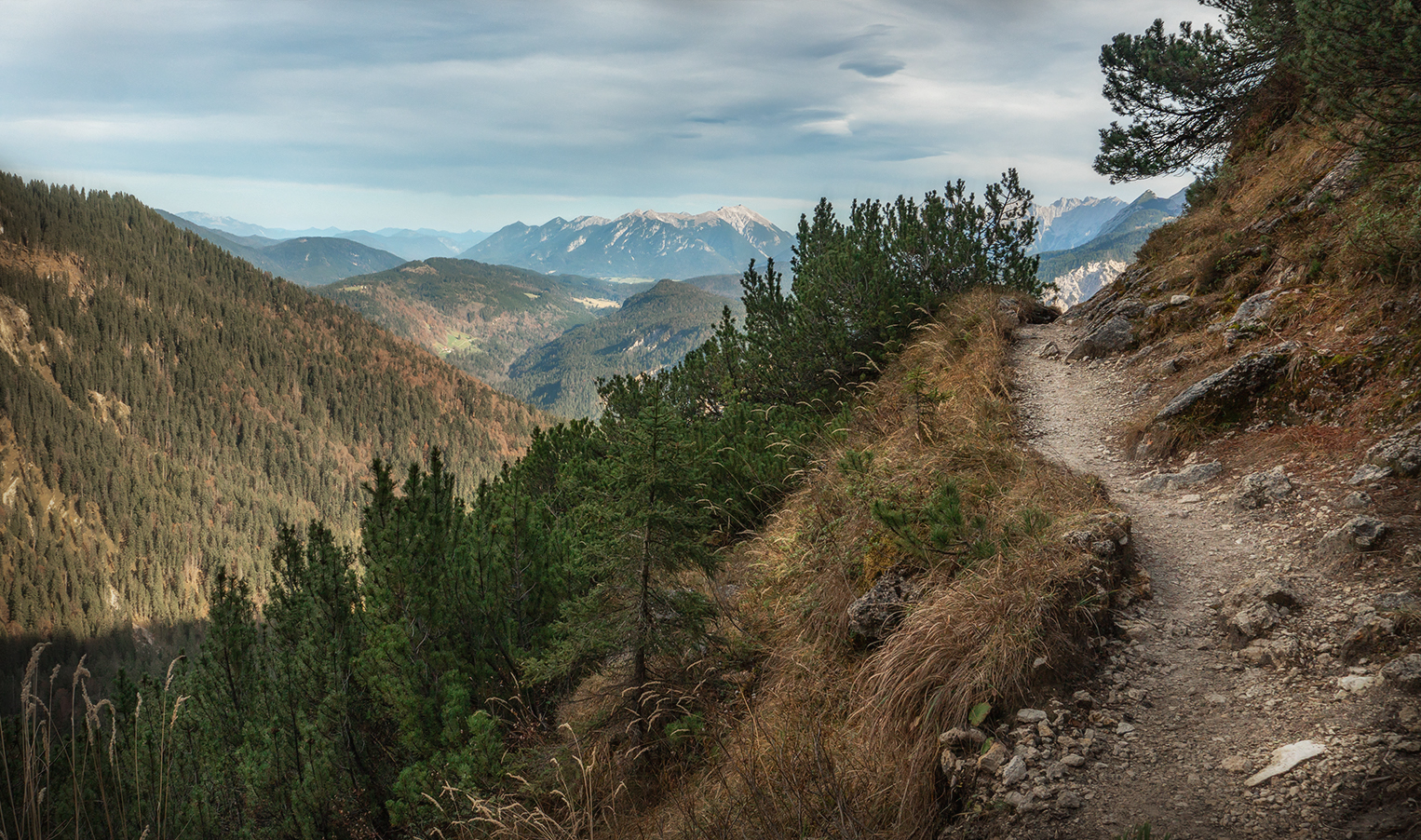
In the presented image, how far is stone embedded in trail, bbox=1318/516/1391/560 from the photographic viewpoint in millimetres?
3949

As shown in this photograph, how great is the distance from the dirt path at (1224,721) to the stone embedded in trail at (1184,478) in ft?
2.53

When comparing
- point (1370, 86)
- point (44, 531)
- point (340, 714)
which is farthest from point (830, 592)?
point (44, 531)

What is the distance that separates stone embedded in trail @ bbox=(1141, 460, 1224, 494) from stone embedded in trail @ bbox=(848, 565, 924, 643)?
112 inches

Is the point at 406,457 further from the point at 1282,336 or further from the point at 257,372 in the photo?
the point at 1282,336

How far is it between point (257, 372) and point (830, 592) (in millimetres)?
201406

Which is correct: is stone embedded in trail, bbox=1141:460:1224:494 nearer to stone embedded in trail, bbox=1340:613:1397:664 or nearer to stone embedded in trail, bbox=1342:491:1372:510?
stone embedded in trail, bbox=1342:491:1372:510

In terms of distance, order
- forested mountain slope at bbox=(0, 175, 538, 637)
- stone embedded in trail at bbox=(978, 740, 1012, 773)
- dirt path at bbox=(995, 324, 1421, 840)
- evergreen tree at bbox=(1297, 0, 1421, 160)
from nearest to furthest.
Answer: dirt path at bbox=(995, 324, 1421, 840) → stone embedded in trail at bbox=(978, 740, 1012, 773) → evergreen tree at bbox=(1297, 0, 1421, 160) → forested mountain slope at bbox=(0, 175, 538, 637)

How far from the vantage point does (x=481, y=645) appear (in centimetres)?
830

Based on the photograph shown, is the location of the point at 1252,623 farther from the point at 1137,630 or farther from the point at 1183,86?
the point at 1183,86

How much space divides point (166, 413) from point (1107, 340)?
638 feet

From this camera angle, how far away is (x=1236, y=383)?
21.4 feet

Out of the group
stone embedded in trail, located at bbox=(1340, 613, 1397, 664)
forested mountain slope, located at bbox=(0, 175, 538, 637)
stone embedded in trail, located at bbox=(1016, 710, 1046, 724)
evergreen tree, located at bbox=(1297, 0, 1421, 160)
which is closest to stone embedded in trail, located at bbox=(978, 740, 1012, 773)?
stone embedded in trail, located at bbox=(1016, 710, 1046, 724)

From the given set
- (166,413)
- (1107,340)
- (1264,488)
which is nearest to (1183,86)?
(1107,340)

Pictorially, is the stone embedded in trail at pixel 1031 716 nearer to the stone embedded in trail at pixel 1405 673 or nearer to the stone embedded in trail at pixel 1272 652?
the stone embedded in trail at pixel 1272 652
